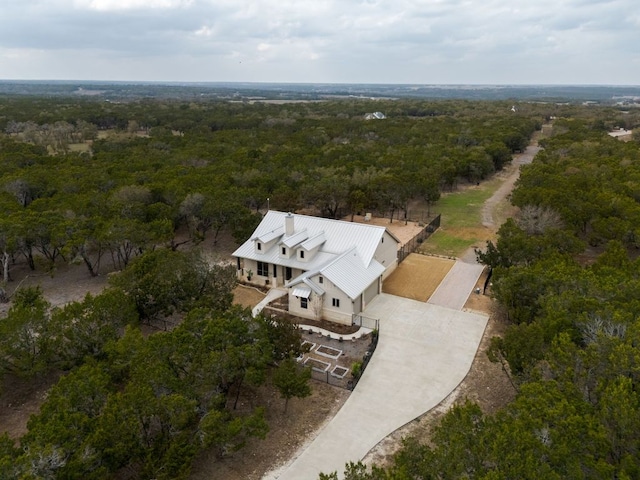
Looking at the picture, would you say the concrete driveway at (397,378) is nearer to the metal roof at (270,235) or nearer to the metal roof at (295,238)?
the metal roof at (295,238)

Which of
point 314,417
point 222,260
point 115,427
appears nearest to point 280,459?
point 314,417

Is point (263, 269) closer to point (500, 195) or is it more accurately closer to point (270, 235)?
point (270, 235)

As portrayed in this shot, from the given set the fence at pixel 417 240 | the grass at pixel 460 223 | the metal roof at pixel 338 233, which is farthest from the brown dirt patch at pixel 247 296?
the grass at pixel 460 223

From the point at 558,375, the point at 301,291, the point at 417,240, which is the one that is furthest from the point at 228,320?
the point at 417,240

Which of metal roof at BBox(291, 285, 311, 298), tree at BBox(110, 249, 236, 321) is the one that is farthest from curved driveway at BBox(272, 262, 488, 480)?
tree at BBox(110, 249, 236, 321)

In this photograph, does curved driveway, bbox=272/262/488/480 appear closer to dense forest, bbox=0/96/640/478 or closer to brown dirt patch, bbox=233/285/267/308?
dense forest, bbox=0/96/640/478

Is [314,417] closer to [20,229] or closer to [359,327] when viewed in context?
[359,327]
